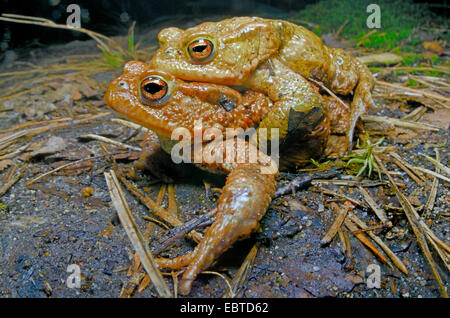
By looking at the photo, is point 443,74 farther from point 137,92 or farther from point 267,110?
point 137,92

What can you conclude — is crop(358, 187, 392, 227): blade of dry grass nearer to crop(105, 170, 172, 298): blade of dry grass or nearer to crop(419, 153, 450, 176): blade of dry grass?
crop(419, 153, 450, 176): blade of dry grass

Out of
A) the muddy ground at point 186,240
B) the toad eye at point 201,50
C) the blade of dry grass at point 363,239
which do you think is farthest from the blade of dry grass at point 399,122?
the toad eye at point 201,50

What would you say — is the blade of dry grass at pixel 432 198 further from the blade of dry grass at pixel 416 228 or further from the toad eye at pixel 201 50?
the toad eye at pixel 201 50

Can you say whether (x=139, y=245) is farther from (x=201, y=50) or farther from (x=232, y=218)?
(x=201, y=50)

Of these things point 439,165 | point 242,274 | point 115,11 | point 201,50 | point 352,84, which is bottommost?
point 242,274

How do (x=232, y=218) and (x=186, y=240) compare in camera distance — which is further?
(x=186, y=240)

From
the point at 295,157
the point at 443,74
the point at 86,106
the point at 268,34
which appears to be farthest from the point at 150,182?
the point at 443,74

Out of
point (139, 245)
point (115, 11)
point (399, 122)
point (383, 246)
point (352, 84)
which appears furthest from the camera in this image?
point (115, 11)

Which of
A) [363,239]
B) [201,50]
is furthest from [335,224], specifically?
[201,50]
